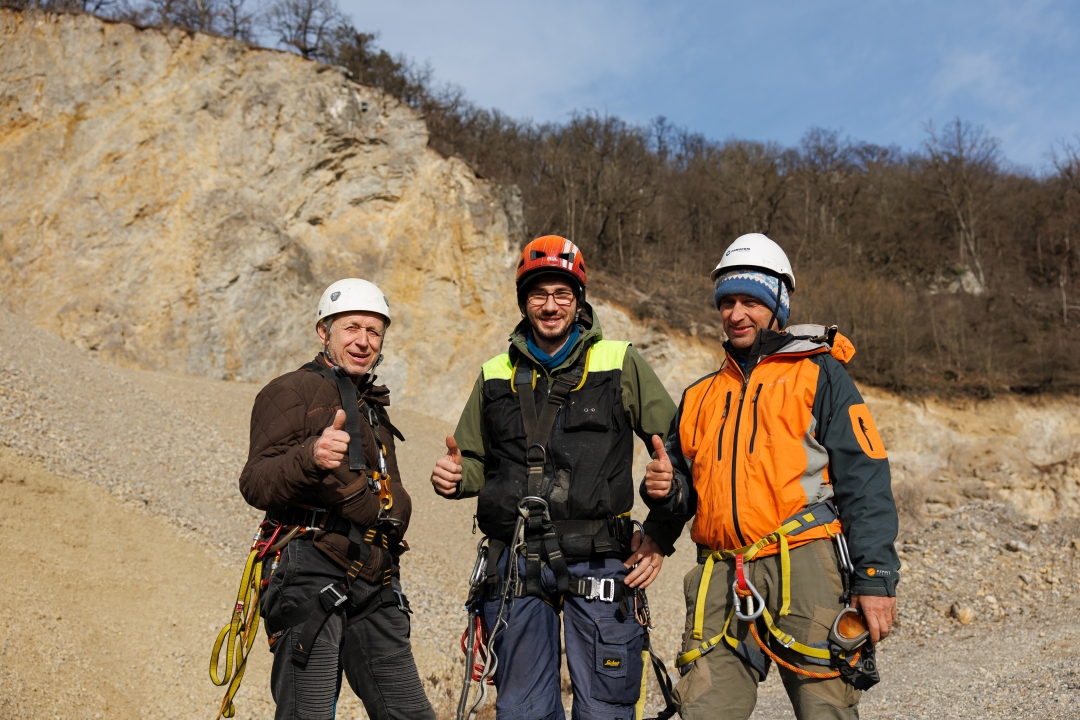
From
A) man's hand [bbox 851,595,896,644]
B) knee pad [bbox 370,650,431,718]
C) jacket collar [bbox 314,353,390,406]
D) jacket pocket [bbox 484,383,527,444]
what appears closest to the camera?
man's hand [bbox 851,595,896,644]

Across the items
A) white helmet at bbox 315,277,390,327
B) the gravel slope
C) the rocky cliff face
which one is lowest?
the gravel slope

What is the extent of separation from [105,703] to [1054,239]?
33.5 m

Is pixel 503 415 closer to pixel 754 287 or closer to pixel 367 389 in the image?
pixel 367 389

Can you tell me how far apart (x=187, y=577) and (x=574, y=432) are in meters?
6.49

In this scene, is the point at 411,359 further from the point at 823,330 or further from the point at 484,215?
the point at 823,330

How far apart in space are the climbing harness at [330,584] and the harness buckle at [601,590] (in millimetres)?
1006

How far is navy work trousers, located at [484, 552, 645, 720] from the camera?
2971 mm

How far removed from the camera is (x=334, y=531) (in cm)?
334

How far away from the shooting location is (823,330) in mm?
3111

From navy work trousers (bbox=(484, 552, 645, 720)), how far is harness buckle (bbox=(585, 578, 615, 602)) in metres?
0.02

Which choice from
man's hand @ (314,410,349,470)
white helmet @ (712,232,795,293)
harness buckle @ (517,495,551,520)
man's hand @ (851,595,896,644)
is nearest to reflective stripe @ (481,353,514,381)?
harness buckle @ (517,495,551,520)

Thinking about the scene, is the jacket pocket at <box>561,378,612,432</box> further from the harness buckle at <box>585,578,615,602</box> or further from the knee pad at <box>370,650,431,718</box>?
the knee pad at <box>370,650,431,718</box>

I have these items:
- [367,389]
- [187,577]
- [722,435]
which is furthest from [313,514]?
[187,577]

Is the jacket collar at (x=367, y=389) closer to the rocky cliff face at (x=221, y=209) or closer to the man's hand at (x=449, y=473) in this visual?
the man's hand at (x=449, y=473)
